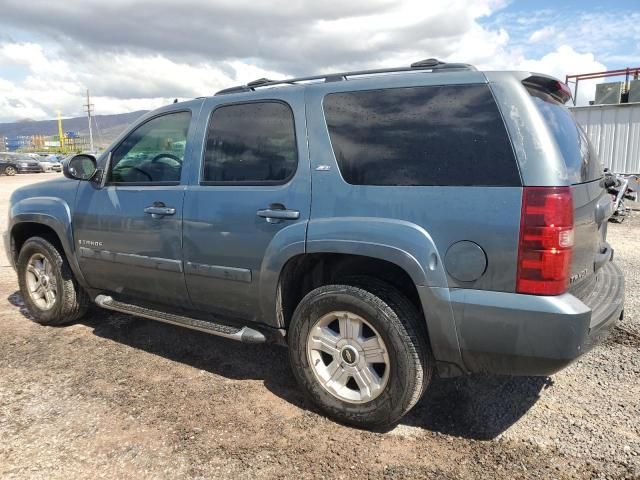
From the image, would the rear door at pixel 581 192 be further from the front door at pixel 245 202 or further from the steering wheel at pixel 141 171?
the steering wheel at pixel 141 171

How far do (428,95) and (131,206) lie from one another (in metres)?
2.26

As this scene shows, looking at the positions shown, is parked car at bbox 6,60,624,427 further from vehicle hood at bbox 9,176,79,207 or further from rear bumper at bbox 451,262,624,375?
vehicle hood at bbox 9,176,79,207

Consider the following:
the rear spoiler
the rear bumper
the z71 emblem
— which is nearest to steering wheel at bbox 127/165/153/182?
the z71 emblem

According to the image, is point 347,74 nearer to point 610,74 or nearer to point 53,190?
point 53,190

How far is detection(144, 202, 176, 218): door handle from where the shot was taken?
351 centimetres

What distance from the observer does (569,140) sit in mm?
2732

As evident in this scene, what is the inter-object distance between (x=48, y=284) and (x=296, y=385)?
2.61 meters

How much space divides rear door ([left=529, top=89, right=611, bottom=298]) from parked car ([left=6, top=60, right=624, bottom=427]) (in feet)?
0.06

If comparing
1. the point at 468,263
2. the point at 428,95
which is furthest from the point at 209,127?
the point at 468,263

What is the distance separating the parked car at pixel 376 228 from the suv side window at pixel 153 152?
0.02 m

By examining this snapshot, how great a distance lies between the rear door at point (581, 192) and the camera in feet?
8.26

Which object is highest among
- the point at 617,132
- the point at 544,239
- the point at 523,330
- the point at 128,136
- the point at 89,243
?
the point at 617,132

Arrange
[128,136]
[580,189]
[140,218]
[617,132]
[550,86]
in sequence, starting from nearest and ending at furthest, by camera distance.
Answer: [580,189]
[550,86]
[140,218]
[128,136]
[617,132]


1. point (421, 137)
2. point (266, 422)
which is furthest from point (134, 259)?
point (421, 137)
